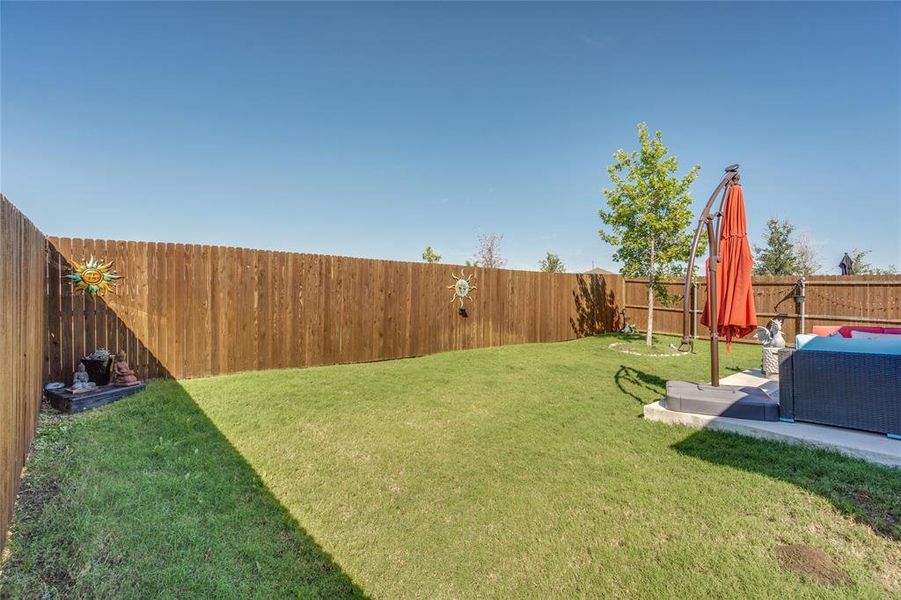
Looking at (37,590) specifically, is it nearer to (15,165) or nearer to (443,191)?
(15,165)

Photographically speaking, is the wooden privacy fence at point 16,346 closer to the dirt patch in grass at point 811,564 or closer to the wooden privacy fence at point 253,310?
the wooden privacy fence at point 253,310

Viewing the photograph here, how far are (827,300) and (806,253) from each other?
56.4 ft

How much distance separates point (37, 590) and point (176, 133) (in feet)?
31.2

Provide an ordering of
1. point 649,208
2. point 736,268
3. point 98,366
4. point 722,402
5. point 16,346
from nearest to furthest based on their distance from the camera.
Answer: point 16,346, point 722,402, point 736,268, point 98,366, point 649,208

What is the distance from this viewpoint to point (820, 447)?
10.4 feet

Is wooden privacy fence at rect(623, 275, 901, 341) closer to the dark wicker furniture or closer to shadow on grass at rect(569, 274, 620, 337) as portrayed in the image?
shadow on grass at rect(569, 274, 620, 337)

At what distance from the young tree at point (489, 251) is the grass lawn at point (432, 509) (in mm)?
20241

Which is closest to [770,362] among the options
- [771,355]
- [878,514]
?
[771,355]

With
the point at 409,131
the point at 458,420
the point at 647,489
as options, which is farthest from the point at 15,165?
the point at 647,489

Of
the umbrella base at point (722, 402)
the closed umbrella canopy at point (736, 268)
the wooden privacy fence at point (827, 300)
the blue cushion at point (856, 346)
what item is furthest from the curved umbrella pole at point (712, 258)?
the wooden privacy fence at point (827, 300)

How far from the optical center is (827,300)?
9.20m

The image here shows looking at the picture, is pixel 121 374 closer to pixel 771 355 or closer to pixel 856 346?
pixel 856 346

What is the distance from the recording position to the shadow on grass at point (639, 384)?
16.5 feet

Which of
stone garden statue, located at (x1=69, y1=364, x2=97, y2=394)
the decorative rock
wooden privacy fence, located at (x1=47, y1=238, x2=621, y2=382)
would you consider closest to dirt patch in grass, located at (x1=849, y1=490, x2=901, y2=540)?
the decorative rock
